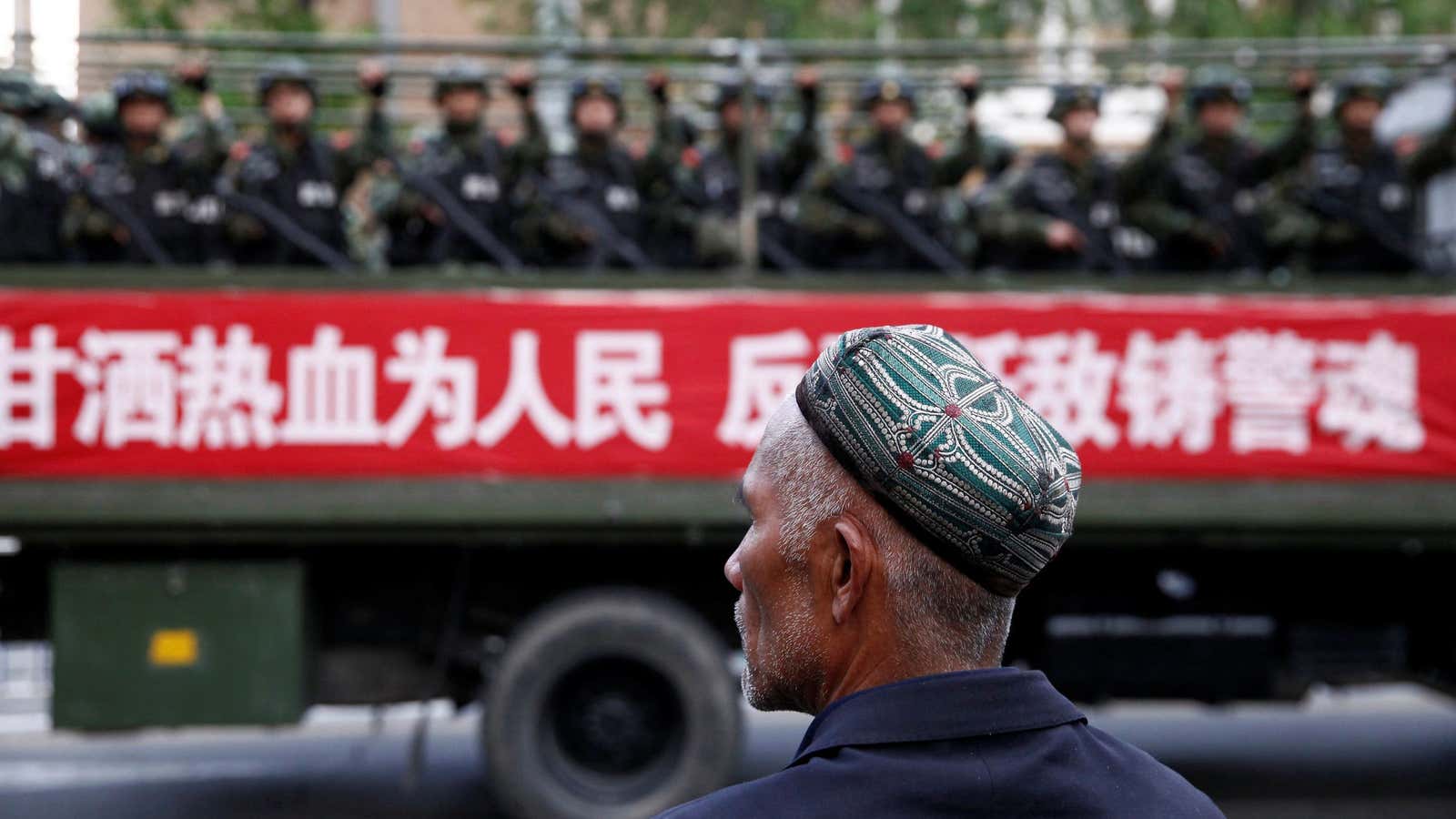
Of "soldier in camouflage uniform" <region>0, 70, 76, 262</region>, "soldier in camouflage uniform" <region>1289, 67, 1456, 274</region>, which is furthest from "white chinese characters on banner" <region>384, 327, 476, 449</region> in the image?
"soldier in camouflage uniform" <region>1289, 67, 1456, 274</region>

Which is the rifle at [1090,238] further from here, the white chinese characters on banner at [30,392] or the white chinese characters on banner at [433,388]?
the white chinese characters on banner at [30,392]

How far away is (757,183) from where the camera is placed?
7.61 metres

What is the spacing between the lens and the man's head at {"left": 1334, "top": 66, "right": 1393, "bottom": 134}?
285 inches

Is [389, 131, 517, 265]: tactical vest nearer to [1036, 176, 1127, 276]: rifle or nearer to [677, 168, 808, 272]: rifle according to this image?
[677, 168, 808, 272]: rifle

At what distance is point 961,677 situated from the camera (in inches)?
52.1

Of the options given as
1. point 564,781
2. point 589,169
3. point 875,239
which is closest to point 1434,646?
point 875,239

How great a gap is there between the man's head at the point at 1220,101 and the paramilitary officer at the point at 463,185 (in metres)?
3.15

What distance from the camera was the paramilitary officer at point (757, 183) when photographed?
709 centimetres

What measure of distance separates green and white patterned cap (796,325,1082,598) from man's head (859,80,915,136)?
19.9 feet

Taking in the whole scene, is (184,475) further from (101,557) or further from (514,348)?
(514,348)

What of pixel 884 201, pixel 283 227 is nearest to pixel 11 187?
pixel 283 227

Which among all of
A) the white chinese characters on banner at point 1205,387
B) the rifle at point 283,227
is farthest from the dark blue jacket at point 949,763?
the rifle at point 283,227

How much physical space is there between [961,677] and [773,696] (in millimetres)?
220

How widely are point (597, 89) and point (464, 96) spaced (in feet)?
1.99
